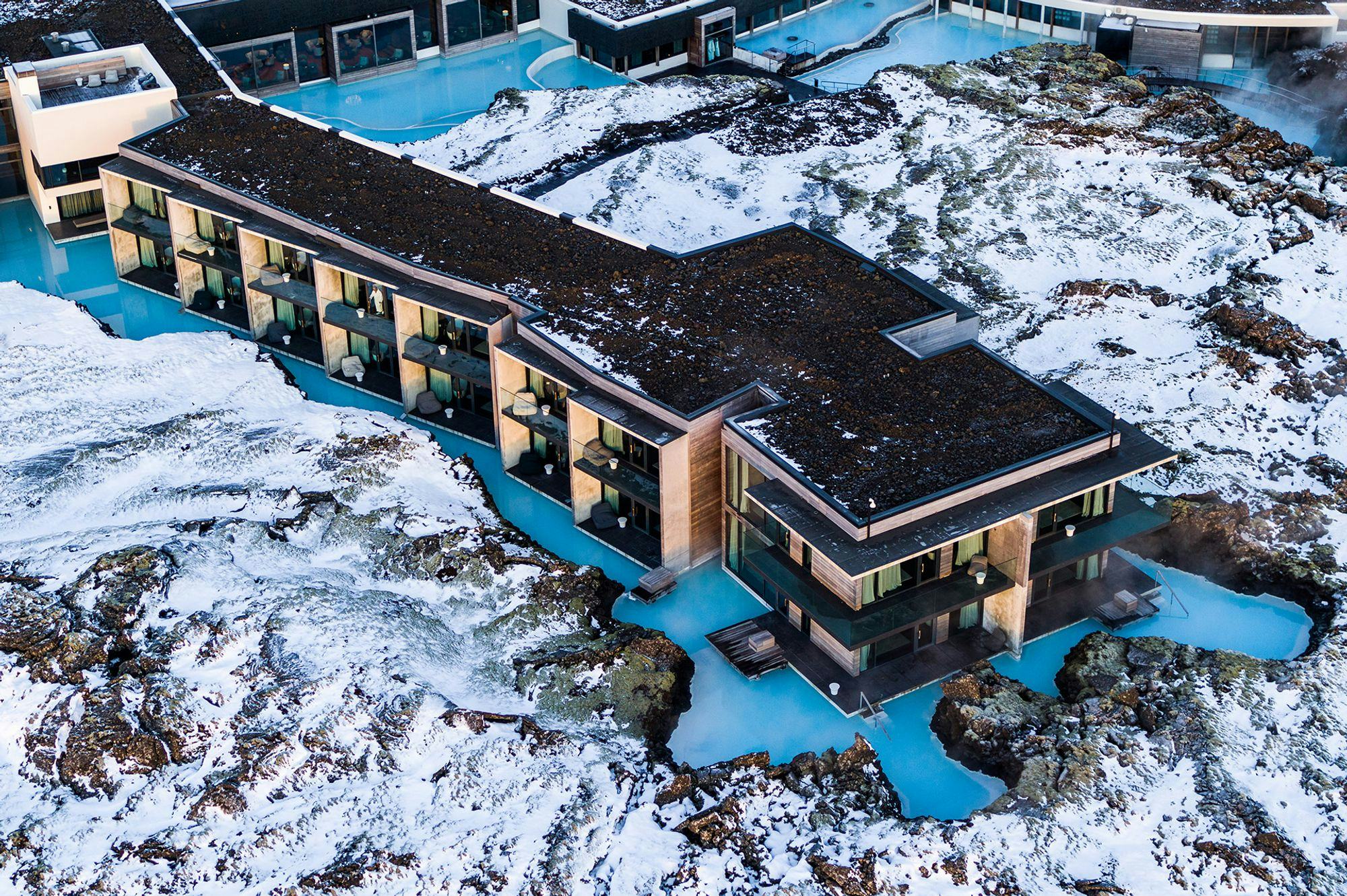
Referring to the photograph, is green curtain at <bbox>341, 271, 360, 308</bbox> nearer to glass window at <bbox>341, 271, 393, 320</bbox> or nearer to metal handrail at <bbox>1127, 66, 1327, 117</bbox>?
glass window at <bbox>341, 271, 393, 320</bbox>

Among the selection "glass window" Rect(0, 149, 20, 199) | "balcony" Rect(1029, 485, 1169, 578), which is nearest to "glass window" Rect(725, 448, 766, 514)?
"balcony" Rect(1029, 485, 1169, 578)

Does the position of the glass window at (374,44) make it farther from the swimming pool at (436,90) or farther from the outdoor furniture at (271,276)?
the outdoor furniture at (271,276)

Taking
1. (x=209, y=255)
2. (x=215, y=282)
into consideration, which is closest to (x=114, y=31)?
(x=215, y=282)

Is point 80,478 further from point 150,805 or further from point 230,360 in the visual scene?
point 150,805

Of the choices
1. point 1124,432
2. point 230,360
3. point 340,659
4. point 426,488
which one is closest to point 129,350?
point 230,360

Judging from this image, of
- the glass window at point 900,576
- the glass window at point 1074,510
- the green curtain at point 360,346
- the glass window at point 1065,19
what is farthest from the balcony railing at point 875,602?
the glass window at point 1065,19

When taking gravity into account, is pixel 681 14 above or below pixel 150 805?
above
